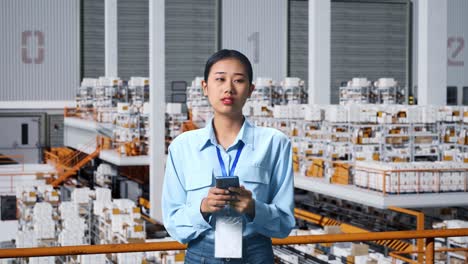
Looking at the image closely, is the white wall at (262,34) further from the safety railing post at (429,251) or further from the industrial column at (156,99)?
the safety railing post at (429,251)

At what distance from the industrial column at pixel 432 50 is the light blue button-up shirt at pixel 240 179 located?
55.1 ft

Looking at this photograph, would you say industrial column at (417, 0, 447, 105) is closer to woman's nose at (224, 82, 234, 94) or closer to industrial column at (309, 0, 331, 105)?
industrial column at (309, 0, 331, 105)

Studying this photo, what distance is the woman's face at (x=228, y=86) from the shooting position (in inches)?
98.2

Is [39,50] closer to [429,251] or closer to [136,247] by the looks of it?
[429,251]

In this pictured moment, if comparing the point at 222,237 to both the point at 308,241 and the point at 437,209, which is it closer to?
the point at 308,241

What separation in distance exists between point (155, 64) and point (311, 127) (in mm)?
5751

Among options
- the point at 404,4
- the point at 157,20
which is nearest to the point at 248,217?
the point at 157,20

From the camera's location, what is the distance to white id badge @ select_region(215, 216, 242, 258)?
2373 millimetres

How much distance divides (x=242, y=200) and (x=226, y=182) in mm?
84

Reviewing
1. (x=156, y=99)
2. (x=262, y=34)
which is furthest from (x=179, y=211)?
(x=262, y=34)

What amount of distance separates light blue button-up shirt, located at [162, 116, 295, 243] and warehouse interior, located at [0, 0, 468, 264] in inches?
50.7

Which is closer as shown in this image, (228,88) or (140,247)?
(228,88)

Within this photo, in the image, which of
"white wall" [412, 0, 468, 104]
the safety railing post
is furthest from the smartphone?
"white wall" [412, 0, 468, 104]

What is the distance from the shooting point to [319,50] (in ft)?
68.8
